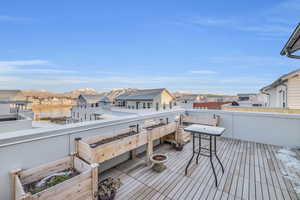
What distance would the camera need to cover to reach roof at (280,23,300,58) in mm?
1984

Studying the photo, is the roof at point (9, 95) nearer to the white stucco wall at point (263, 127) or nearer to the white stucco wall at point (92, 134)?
the white stucco wall at point (92, 134)

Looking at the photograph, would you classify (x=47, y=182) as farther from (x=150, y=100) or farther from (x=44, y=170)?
(x=150, y=100)

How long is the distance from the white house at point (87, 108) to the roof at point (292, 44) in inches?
623

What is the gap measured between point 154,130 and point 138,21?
20.5 feet

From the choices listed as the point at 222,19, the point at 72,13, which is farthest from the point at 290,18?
the point at 72,13

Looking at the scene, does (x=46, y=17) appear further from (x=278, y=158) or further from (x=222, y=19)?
(x=278, y=158)

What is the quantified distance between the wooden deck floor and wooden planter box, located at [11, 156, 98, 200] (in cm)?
58

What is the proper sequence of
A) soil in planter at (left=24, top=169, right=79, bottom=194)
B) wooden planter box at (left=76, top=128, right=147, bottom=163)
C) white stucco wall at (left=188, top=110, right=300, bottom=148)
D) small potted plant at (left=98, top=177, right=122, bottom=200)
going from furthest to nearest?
white stucco wall at (left=188, top=110, right=300, bottom=148) < wooden planter box at (left=76, top=128, right=147, bottom=163) < small potted plant at (left=98, top=177, right=122, bottom=200) < soil in planter at (left=24, top=169, right=79, bottom=194)

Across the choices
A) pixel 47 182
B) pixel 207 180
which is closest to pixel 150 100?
pixel 207 180

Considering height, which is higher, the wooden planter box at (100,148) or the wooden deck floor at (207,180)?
the wooden planter box at (100,148)

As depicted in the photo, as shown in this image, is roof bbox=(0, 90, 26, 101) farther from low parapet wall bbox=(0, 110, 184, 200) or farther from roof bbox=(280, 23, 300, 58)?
roof bbox=(280, 23, 300, 58)

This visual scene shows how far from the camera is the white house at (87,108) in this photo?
57.2 ft

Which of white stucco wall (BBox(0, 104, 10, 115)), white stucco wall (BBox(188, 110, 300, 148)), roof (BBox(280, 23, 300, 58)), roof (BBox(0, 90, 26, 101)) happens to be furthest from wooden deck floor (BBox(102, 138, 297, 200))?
roof (BBox(0, 90, 26, 101))

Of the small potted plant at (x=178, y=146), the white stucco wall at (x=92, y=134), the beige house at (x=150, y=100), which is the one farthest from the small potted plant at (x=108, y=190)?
the beige house at (x=150, y=100)
